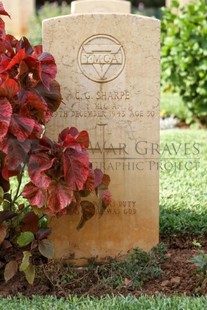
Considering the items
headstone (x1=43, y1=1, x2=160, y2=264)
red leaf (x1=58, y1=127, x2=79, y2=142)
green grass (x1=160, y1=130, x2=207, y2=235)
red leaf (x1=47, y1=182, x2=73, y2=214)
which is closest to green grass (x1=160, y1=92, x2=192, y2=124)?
green grass (x1=160, y1=130, x2=207, y2=235)

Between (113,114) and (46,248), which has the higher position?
(113,114)

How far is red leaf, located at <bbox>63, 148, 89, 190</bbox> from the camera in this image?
340cm

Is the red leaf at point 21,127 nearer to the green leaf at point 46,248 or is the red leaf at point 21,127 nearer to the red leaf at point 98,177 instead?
the red leaf at point 98,177

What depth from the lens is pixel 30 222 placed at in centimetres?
382

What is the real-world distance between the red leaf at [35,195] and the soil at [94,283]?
55cm

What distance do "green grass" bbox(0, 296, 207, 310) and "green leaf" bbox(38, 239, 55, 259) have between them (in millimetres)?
316

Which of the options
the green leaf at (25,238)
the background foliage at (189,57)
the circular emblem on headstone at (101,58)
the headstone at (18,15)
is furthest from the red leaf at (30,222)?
the headstone at (18,15)

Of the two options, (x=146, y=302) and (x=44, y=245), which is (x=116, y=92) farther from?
(x=146, y=302)

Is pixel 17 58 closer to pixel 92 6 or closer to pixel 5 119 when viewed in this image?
pixel 5 119

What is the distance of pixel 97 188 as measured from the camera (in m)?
3.81

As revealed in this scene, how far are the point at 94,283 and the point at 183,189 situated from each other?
1.74m

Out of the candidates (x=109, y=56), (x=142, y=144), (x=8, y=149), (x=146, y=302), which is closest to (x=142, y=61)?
(x=109, y=56)

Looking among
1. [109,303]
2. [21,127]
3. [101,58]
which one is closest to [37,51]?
[101,58]

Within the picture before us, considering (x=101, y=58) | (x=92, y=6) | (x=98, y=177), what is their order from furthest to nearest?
(x=92, y=6) < (x=101, y=58) < (x=98, y=177)
